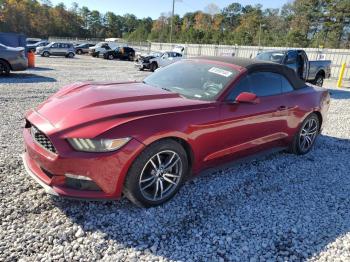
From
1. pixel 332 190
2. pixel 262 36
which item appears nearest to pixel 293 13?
pixel 262 36

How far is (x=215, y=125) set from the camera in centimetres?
368

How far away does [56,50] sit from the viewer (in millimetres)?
30297

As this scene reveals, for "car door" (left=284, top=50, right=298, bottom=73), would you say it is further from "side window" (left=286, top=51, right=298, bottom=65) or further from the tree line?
the tree line

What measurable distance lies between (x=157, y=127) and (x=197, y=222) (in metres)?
1.03

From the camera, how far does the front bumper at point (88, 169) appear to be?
2.85 m

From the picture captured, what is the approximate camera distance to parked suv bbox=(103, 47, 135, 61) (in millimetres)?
32250

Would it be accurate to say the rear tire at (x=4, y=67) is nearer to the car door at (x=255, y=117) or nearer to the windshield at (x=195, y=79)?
the windshield at (x=195, y=79)

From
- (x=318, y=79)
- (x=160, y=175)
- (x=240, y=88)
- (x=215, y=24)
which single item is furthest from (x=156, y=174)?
(x=215, y=24)

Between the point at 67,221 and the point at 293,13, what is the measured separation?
70.6 meters

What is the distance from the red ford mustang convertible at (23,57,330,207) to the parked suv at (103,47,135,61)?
28.7 metres

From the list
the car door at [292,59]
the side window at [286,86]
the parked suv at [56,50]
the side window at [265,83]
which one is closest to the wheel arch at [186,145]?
the side window at [265,83]

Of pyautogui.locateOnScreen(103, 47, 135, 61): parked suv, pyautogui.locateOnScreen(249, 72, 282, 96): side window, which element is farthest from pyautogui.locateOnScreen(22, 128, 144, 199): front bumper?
pyautogui.locateOnScreen(103, 47, 135, 61): parked suv

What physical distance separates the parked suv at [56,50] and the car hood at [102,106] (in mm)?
28531

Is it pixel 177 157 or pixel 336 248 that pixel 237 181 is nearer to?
pixel 177 157
